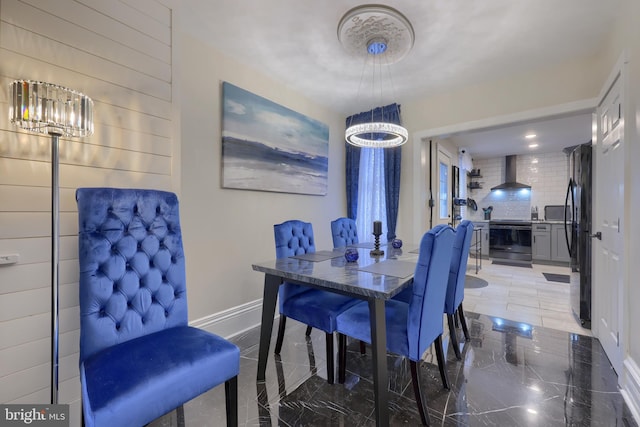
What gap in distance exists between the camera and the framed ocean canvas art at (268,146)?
99.9 inches

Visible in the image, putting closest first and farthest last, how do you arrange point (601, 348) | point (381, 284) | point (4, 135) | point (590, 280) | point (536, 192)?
point (4, 135)
point (381, 284)
point (601, 348)
point (590, 280)
point (536, 192)

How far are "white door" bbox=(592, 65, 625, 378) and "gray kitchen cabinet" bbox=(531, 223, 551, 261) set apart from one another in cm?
394

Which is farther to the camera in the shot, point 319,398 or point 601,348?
point 601,348

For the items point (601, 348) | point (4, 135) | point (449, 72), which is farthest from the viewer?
point (449, 72)

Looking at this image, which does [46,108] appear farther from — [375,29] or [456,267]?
[456,267]

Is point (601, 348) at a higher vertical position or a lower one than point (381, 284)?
lower

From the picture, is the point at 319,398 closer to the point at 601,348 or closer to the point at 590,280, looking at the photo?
the point at 601,348

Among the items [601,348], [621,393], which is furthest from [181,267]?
[601,348]

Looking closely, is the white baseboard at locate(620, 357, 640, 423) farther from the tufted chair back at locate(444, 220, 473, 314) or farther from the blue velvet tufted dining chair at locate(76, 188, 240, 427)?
the blue velvet tufted dining chair at locate(76, 188, 240, 427)

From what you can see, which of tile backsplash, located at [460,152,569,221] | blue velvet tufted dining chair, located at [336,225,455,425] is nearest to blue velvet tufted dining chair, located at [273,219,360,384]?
blue velvet tufted dining chair, located at [336,225,455,425]

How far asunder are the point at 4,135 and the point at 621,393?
372 cm

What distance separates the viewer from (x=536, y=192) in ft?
21.2

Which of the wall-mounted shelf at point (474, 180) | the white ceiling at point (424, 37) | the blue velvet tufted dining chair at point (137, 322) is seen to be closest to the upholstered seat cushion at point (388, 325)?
the blue velvet tufted dining chair at point (137, 322)

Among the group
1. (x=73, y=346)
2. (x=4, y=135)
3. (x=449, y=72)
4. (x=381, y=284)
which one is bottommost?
(x=73, y=346)
